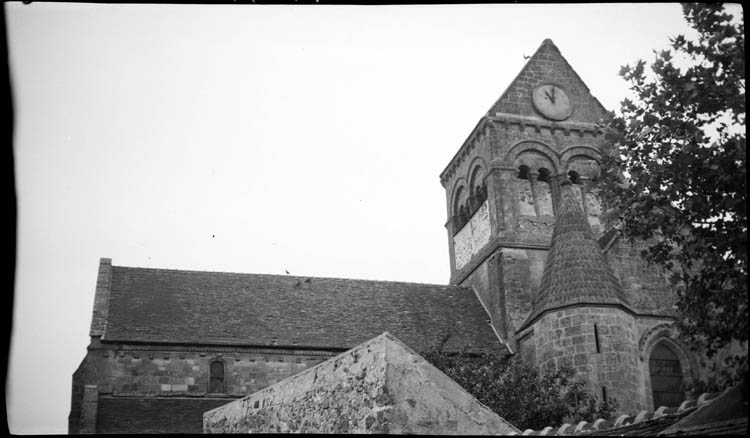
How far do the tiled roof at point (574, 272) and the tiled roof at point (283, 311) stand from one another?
3.08m

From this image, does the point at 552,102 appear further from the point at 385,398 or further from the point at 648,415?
the point at 385,398

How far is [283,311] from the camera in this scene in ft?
87.7

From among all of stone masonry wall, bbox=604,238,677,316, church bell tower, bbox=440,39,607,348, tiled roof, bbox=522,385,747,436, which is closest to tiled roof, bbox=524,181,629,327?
stone masonry wall, bbox=604,238,677,316

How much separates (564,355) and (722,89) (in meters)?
11.2

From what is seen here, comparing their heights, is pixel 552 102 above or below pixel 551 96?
below

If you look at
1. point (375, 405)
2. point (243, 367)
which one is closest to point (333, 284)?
point (243, 367)

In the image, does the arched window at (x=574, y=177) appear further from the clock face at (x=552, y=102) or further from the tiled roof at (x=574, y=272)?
the tiled roof at (x=574, y=272)

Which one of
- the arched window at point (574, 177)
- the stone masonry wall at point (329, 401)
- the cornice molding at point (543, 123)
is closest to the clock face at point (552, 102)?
the cornice molding at point (543, 123)

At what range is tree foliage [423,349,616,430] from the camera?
20.6m

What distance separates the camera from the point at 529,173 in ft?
99.4

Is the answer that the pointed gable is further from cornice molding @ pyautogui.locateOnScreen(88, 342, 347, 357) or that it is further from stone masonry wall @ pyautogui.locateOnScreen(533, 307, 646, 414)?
cornice molding @ pyautogui.locateOnScreen(88, 342, 347, 357)

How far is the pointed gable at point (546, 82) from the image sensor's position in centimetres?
3100

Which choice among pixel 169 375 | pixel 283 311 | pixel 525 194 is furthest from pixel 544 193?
pixel 169 375

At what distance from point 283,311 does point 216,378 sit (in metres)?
3.58
